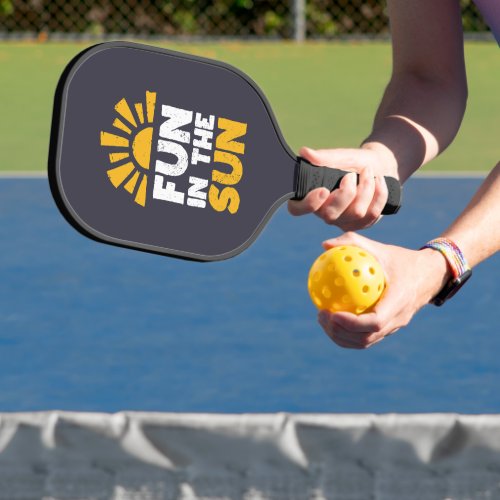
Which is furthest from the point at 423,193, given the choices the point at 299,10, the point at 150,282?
the point at 299,10

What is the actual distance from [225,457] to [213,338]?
2.46 m

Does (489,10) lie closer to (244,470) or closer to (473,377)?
(244,470)

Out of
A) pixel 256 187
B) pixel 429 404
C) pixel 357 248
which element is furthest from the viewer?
pixel 429 404

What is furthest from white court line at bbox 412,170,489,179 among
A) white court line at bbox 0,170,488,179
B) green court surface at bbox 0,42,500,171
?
green court surface at bbox 0,42,500,171

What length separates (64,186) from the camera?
6.92 ft

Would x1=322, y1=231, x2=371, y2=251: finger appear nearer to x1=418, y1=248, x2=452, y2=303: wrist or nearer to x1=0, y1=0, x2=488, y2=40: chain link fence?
x1=418, y1=248, x2=452, y2=303: wrist

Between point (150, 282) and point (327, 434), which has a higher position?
point (327, 434)

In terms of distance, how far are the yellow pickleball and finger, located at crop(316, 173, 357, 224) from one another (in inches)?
2.9

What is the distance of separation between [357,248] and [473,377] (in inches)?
97.8

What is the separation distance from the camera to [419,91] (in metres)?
2.59

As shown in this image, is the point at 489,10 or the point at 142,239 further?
the point at 489,10

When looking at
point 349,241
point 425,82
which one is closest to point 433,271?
point 349,241

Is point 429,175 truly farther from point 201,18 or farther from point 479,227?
point 201,18

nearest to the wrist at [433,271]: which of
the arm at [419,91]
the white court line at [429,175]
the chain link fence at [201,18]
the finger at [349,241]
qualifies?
the finger at [349,241]
